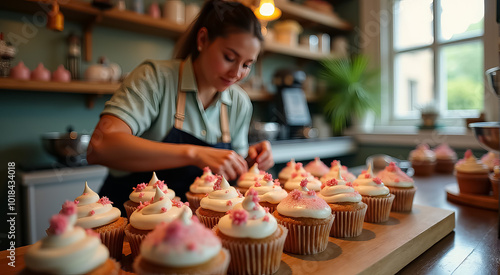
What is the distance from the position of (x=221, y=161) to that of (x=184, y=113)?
446mm

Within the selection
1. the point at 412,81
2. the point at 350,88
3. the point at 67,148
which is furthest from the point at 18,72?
the point at 412,81

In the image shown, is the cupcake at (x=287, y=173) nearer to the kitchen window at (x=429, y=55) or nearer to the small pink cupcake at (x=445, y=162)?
the small pink cupcake at (x=445, y=162)

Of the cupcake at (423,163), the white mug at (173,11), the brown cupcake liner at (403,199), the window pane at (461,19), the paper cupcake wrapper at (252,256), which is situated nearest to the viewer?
the paper cupcake wrapper at (252,256)

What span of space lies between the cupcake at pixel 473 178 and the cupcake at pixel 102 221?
165 centimetres

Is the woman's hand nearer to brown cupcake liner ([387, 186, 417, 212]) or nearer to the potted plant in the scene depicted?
brown cupcake liner ([387, 186, 417, 212])

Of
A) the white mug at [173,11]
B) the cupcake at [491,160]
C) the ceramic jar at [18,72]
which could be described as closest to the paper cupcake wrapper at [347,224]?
the cupcake at [491,160]

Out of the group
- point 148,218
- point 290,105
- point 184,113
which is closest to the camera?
point 148,218

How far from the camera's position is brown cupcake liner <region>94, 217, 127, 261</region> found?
924mm

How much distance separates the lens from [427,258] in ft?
3.30

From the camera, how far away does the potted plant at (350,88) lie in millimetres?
4223

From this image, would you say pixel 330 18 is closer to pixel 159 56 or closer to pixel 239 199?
pixel 159 56

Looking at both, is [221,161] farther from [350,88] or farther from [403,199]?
[350,88]

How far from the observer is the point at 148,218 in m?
0.92

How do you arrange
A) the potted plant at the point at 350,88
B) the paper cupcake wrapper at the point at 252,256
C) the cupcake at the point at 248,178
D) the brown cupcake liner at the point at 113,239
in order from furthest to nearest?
the potted plant at the point at 350,88 → the cupcake at the point at 248,178 → the brown cupcake liner at the point at 113,239 → the paper cupcake wrapper at the point at 252,256
